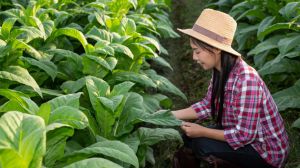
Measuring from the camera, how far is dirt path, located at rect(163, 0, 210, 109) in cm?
503

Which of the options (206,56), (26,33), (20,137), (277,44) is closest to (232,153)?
(206,56)

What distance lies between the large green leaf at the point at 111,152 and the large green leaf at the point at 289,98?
2016mm

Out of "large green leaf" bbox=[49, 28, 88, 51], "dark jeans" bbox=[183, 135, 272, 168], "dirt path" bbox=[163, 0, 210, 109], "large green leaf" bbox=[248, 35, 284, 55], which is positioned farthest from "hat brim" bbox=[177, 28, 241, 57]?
"dirt path" bbox=[163, 0, 210, 109]

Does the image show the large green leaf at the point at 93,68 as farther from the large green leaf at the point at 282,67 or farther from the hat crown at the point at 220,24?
the large green leaf at the point at 282,67

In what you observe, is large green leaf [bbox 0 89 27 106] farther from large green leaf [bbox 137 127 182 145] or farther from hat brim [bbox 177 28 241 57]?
hat brim [bbox 177 28 241 57]

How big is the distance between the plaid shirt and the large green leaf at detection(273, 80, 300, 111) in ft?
2.50

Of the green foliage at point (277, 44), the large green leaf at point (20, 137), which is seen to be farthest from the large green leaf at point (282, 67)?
the large green leaf at point (20, 137)

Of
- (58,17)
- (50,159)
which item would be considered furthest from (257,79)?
(58,17)

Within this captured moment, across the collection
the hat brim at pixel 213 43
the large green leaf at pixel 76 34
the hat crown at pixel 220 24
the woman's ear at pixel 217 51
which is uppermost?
the hat crown at pixel 220 24

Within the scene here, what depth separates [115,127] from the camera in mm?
2998

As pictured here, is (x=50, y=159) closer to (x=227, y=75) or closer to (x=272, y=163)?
(x=227, y=75)

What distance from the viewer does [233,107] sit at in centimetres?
294

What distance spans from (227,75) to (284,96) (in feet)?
3.90

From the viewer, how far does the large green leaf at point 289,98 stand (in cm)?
381
